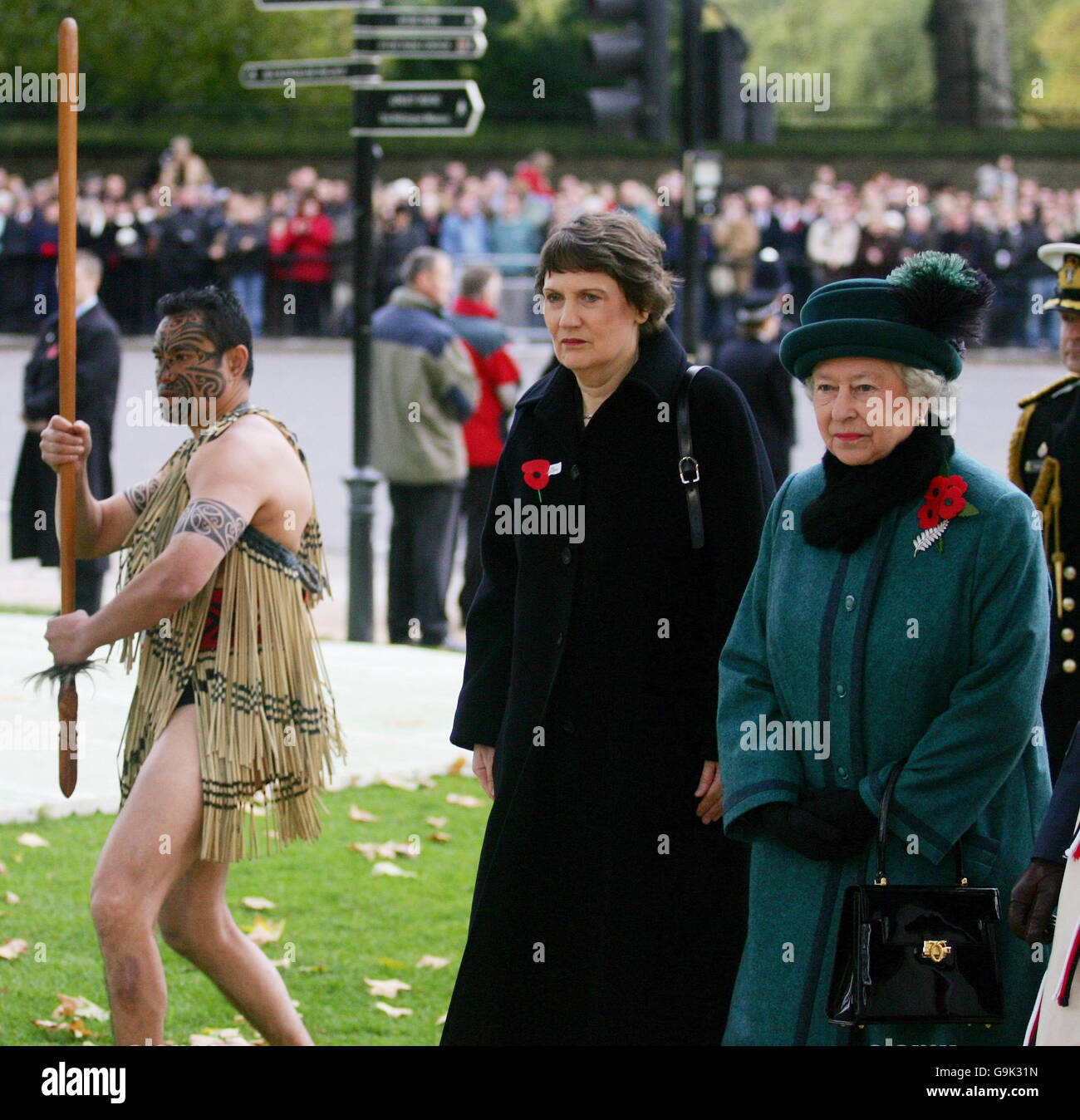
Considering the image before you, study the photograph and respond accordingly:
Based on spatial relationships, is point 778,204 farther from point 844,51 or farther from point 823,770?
point 844,51

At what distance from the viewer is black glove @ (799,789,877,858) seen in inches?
141

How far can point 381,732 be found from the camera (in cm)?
857

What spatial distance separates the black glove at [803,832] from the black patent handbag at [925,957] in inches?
5.8

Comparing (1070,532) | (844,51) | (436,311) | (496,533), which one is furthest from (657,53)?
(844,51)

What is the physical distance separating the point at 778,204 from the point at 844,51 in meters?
28.2

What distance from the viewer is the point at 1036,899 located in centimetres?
328

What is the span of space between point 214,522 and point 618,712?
1021 millimetres

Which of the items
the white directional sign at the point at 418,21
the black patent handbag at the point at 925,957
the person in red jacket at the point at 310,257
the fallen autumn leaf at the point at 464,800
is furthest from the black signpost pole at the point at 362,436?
the person in red jacket at the point at 310,257

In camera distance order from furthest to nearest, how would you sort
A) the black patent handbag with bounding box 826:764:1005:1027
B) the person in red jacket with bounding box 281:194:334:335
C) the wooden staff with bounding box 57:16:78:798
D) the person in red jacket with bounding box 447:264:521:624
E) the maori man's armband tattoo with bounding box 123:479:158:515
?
the person in red jacket with bounding box 281:194:334:335
the person in red jacket with bounding box 447:264:521:624
the maori man's armband tattoo with bounding box 123:479:158:515
the wooden staff with bounding box 57:16:78:798
the black patent handbag with bounding box 826:764:1005:1027

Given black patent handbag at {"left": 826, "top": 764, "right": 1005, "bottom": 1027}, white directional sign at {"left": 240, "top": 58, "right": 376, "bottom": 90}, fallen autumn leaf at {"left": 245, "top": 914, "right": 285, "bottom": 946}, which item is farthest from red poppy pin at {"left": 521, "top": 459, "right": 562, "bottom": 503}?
white directional sign at {"left": 240, "top": 58, "right": 376, "bottom": 90}

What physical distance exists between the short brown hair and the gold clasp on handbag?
5.09ft

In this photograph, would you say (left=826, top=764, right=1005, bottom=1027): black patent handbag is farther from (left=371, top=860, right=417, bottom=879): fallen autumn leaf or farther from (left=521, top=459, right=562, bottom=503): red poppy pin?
(left=371, top=860, right=417, bottom=879): fallen autumn leaf

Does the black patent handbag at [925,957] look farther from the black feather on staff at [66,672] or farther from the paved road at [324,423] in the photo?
the paved road at [324,423]
